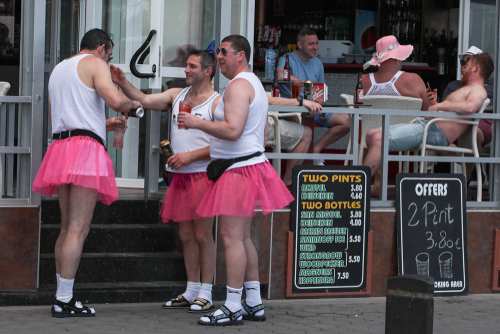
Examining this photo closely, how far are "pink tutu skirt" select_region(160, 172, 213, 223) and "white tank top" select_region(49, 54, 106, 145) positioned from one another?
0.77 m

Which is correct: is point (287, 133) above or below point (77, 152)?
above

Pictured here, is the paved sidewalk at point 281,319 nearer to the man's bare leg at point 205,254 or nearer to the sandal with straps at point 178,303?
the sandal with straps at point 178,303

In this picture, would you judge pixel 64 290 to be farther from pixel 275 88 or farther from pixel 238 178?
pixel 275 88

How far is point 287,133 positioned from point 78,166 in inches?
83.3

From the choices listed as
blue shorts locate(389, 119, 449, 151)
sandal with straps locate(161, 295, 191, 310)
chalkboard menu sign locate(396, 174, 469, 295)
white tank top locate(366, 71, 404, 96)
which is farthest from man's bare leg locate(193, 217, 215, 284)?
white tank top locate(366, 71, 404, 96)

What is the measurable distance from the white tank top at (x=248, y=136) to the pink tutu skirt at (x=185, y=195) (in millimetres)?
415

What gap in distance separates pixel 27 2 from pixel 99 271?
7.33 ft

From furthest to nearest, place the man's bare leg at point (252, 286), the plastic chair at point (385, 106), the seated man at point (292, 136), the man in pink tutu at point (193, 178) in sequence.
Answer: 1. the plastic chair at point (385, 106)
2. the seated man at point (292, 136)
3. the man in pink tutu at point (193, 178)
4. the man's bare leg at point (252, 286)

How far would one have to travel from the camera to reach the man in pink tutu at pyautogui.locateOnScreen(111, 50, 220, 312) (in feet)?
16.8

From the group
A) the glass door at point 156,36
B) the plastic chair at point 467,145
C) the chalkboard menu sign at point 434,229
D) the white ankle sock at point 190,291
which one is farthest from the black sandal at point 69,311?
the plastic chair at point 467,145

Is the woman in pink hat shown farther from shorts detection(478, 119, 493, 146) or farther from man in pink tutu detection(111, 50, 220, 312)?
man in pink tutu detection(111, 50, 220, 312)

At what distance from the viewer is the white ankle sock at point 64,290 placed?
15.6ft

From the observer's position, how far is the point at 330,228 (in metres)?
5.89

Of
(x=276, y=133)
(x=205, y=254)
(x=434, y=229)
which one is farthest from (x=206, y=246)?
(x=434, y=229)
